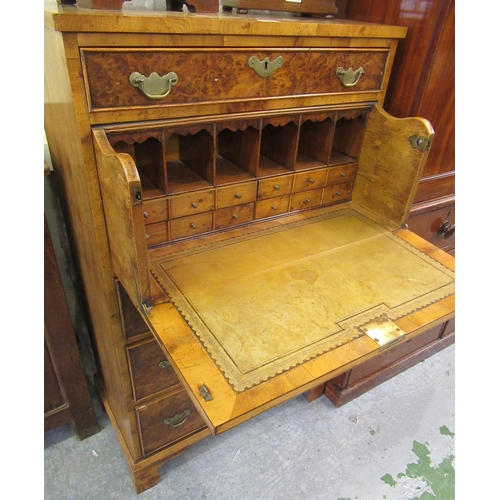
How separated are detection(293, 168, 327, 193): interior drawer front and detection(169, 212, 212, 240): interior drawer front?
0.30 m

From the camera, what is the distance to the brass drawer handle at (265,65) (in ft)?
3.16

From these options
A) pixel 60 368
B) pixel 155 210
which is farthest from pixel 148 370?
pixel 155 210

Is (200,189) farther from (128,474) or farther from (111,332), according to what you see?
(128,474)

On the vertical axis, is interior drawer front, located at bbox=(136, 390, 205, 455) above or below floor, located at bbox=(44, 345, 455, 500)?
above

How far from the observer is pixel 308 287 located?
991 mm

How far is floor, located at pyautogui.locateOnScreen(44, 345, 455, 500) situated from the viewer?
150 cm

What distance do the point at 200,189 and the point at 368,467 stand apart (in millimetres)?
1313

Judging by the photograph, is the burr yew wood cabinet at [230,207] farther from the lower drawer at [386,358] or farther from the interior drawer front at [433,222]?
the lower drawer at [386,358]

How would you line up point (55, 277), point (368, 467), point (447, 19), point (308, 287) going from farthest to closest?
point (368, 467), point (55, 277), point (447, 19), point (308, 287)

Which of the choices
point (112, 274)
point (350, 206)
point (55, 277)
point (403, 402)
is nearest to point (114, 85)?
point (112, 274)

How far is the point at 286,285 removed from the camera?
3.25ft

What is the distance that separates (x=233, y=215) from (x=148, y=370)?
1.85 ft

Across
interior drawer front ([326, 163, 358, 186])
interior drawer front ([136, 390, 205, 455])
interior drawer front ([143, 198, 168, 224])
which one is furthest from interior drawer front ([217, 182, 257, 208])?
interior drawer front ([136, 390, 205, 455])

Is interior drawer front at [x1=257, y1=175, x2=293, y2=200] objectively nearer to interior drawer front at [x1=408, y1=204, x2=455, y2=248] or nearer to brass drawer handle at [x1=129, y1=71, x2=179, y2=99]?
brass drawer handle at [x1=129, y1=71, x2=179, y2=99]
